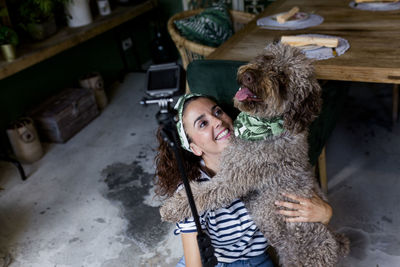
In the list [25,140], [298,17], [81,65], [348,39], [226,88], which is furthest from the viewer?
[81,65]

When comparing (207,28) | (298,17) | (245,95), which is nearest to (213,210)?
(245,95)

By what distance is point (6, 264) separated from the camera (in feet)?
6.73

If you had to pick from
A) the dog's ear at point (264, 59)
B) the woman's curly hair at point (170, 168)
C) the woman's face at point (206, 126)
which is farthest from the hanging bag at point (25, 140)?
the dog's ear at point (264, 59)

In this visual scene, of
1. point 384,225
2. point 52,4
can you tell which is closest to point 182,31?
point 52,4

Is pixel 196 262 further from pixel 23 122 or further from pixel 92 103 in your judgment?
pixel 92 103

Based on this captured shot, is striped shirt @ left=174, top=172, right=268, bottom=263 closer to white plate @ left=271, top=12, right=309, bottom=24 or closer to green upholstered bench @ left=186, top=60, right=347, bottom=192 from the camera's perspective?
green upholstered bench @ left=186, top=60, right=347, bottom=192

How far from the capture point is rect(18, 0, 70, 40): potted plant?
2.97m

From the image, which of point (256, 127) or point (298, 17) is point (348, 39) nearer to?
point (298, 17)

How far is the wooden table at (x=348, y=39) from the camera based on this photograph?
1593mm

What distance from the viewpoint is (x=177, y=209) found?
3.97 ft

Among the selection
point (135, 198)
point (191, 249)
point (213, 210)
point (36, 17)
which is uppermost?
point (36, 17)

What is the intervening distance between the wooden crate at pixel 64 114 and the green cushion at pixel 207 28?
3.86 ft

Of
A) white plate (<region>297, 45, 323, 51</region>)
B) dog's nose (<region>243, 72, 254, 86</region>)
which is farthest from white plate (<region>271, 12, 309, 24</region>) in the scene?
dog's nose (<region>243, 72, 254, 86</region>)

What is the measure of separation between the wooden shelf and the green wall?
0.34 metres
